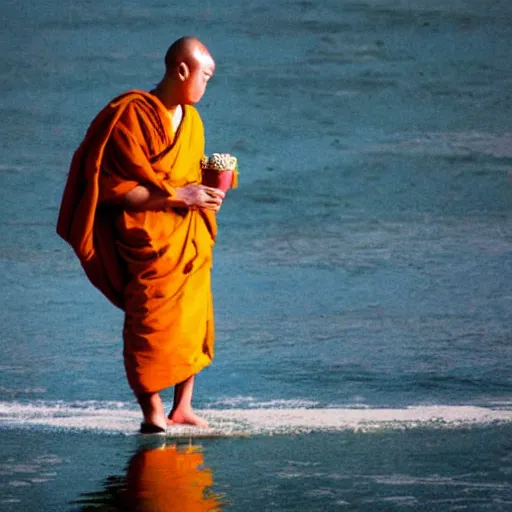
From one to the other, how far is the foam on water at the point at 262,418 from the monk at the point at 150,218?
143mm

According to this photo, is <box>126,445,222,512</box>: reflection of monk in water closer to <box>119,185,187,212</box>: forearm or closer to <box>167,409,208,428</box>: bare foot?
<box>167,409,208,428</box>: bare foot

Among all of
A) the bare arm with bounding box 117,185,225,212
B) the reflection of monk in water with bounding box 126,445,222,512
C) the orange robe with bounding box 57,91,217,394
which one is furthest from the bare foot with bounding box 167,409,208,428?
the bare arm with bounding box 117,185,225,212

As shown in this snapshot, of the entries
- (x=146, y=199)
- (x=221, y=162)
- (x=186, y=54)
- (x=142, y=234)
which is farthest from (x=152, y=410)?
(x=186, y=54)

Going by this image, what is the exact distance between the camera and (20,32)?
1052 cm

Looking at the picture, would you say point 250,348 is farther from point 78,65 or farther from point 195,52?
point 78,65

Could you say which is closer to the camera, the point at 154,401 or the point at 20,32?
the point at 154,401

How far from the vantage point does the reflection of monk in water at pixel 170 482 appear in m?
4.14

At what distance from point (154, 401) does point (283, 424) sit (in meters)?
0.42

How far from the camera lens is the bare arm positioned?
17.1 ft

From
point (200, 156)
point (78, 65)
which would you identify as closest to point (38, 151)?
point (78, 65)

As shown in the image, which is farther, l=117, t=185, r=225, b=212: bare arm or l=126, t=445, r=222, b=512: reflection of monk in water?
l=117, t=185, r=225, b=212: bare arm

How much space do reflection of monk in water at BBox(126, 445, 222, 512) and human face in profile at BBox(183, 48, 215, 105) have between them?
3.59ft

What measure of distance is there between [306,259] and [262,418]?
323 centimetres

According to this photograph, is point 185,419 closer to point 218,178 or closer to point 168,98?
point 218,178
